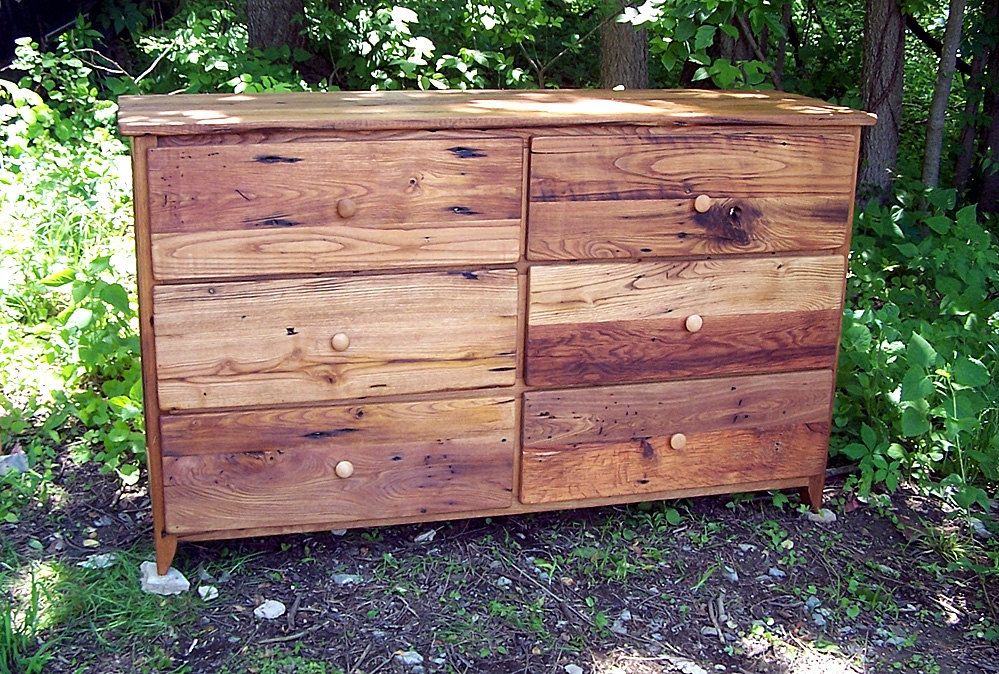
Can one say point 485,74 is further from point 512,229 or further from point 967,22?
point 512,229

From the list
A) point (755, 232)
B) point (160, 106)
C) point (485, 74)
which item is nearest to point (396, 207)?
point (160, 106)

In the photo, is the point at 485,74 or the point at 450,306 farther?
the point at 485,74

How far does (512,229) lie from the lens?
2.70m

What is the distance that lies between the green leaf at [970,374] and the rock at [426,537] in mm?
1557

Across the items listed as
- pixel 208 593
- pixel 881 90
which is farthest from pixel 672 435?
pixel 881 90

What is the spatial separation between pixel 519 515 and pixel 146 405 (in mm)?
1102

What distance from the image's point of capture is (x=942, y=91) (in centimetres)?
462

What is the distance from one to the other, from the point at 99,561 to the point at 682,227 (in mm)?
1703

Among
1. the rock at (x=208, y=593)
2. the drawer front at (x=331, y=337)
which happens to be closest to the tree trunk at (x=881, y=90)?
the drawer front at (x=331, y=337)

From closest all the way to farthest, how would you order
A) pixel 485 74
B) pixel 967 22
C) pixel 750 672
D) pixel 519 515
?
pixel 750 672 < pixel 519 515 < pixel 967 22 < pixel 485 74

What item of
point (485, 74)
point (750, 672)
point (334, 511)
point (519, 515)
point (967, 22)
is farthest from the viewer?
point (485, 74)

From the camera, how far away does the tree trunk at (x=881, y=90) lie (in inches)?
176

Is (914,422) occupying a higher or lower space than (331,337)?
lower

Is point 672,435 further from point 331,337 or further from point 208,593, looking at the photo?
point 208,593
